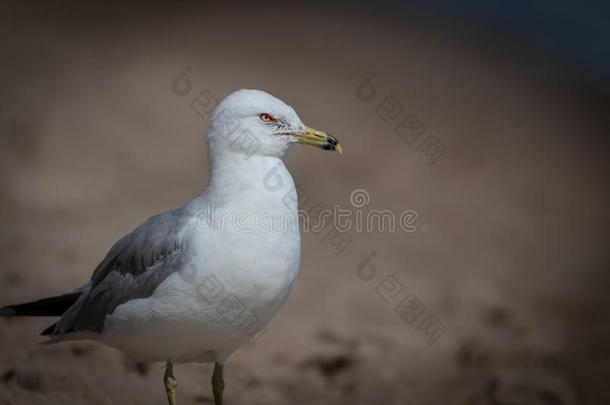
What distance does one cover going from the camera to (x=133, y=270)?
443 centimetres

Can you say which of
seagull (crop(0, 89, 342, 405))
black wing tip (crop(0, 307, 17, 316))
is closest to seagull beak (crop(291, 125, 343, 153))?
seagull (crop(0, 89, 342, 405))

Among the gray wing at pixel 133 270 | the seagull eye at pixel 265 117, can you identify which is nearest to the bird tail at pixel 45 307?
the gray wing at pixel 133 270

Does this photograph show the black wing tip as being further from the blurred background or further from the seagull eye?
the seagull eye

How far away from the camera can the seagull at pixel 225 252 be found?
4.04 meters

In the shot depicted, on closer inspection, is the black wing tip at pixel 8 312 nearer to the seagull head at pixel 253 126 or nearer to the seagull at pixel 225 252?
the seagull at pixel 225 252

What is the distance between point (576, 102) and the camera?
467 inches

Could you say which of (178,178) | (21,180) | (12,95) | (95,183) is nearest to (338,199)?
(178,178)

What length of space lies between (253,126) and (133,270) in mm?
964

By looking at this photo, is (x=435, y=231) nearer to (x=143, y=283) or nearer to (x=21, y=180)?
(x=21, y=180)

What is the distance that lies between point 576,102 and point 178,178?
5720 millimetres

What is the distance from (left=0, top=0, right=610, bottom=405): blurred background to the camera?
619cm

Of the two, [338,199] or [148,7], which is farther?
[148,7]

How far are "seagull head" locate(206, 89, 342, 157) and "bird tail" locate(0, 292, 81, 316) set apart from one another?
1.46 m

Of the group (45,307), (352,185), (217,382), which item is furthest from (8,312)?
(352,185)
